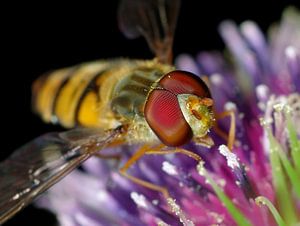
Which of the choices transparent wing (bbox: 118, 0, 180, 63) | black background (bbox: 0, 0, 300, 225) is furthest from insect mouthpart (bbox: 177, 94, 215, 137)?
black background (bbox: 0, 0, 300, 225)

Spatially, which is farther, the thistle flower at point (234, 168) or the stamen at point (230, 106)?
the stamen at point (230, 106)

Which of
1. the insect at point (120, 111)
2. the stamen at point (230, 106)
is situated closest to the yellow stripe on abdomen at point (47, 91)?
the insect at point (120, 111)

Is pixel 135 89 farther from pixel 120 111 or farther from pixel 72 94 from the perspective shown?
pixel 72 94

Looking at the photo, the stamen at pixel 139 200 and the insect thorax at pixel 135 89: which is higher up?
the insect thorax at pixel 135 89

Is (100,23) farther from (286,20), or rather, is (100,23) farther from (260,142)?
(260,142)

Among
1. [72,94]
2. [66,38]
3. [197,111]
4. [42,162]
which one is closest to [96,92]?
[72,94]

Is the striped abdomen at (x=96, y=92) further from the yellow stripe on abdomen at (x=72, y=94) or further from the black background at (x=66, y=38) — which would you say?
the black background at (x=66, y=38)

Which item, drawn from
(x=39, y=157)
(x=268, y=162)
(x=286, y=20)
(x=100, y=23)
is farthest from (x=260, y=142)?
(x=100, y=23)
